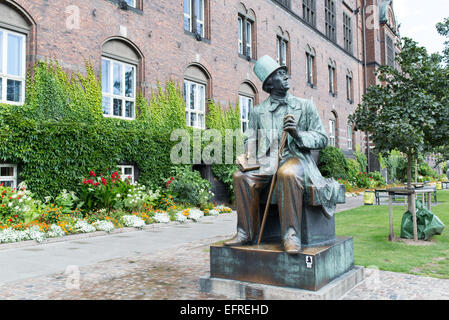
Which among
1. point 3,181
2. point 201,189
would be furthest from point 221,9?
point 3,181

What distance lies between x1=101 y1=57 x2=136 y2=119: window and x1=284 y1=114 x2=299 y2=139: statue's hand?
9961 millimetres

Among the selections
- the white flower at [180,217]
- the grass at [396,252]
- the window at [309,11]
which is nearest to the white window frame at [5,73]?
the white flower at [180,217]

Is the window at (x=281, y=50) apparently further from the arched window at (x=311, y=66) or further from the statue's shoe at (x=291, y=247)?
the statue's shoe at (x=291, y=247)

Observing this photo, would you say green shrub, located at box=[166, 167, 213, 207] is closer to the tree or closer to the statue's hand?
the tree

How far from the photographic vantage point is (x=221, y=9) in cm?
1847

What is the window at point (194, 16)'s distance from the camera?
16.9 meters

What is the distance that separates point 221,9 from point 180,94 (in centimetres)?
554

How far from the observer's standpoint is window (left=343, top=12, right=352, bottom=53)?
34062mm

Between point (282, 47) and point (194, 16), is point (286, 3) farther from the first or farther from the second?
point (194, 16)

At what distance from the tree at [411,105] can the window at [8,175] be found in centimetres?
941

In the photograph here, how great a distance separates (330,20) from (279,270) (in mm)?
30962

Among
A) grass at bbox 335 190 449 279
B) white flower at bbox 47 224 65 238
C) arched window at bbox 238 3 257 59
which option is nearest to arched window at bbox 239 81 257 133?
arched window at bbox 238 3 257 59

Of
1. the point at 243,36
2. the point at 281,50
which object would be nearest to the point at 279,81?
the point at 243,36
